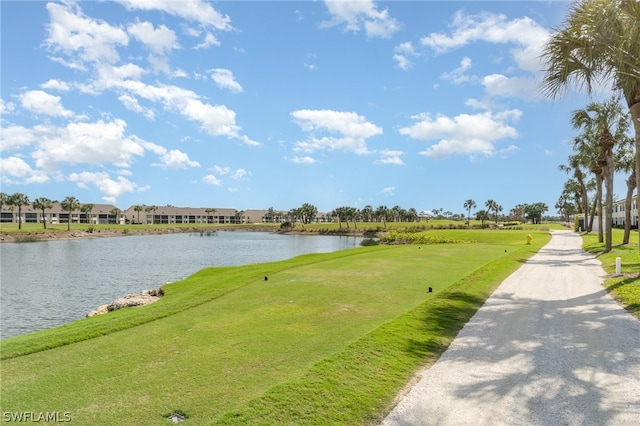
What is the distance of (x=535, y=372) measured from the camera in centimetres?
783

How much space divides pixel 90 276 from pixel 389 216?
509ft

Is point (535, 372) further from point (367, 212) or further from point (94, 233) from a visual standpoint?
point (367, 212)

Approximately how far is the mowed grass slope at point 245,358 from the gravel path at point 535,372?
0.58 meters

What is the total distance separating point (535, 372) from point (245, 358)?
5626 mm

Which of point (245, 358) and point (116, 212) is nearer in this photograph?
point (245, 358)

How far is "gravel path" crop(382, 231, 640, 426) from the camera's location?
6.21m

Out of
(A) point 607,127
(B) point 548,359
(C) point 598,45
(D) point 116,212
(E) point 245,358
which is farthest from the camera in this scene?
(D) point 116,212

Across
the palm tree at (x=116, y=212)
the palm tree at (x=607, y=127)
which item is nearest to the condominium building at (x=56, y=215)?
the palm tree at (x=116, y=212)

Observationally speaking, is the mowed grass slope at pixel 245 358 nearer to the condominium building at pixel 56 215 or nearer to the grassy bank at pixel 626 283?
the grassy bank at pixel 626 283

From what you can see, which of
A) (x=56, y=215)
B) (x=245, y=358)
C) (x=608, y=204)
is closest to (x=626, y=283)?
(x=245, y=358)

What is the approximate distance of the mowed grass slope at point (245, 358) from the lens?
6.35 m

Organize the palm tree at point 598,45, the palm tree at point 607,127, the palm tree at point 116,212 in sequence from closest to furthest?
1. the palm tree at point 598,45
2. the palm tree at point 607,127
3. the palm tree at point 116,212

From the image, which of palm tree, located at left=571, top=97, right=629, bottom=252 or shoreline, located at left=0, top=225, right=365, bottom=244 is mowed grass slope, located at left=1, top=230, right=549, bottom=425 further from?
shoreline, located at left=0, top=225, right=365, bottom=244

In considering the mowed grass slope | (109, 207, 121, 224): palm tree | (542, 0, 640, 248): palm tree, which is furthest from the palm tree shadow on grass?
(109, 207, 121, 224): palm tree
